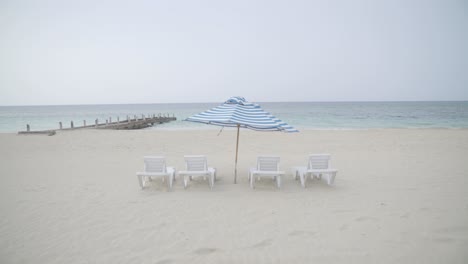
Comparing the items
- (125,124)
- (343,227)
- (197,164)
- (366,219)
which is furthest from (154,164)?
(125,124)

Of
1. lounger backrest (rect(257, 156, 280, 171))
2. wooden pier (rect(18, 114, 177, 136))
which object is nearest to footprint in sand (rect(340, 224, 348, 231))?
lounger backrest (rect(257, 156, 280, 171))

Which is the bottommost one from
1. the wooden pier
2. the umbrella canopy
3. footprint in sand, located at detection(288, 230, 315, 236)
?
the wooden pier

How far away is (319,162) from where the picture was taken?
6125mm

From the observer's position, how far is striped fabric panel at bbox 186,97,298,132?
202 inches

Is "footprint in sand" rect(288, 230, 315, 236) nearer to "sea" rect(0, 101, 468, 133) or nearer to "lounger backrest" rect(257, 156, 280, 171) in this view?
"lounger backrest" rect(257, 156, 280, 171)

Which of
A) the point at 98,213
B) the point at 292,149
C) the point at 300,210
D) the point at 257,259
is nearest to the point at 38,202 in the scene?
the point at 98,213

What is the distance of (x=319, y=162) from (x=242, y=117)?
2.15 metres

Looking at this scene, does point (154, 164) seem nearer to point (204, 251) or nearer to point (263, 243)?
point (204, 251)

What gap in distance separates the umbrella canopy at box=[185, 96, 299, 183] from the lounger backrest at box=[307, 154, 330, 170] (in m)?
0.96

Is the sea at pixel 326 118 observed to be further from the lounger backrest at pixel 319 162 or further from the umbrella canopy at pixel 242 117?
the lounger backrest at pixel 319 162

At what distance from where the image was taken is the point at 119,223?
4.14 m

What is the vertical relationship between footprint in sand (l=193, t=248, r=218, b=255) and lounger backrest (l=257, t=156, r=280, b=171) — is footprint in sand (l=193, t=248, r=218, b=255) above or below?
below

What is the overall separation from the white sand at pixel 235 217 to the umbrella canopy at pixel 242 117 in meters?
1.40

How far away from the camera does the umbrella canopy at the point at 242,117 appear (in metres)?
5.14
